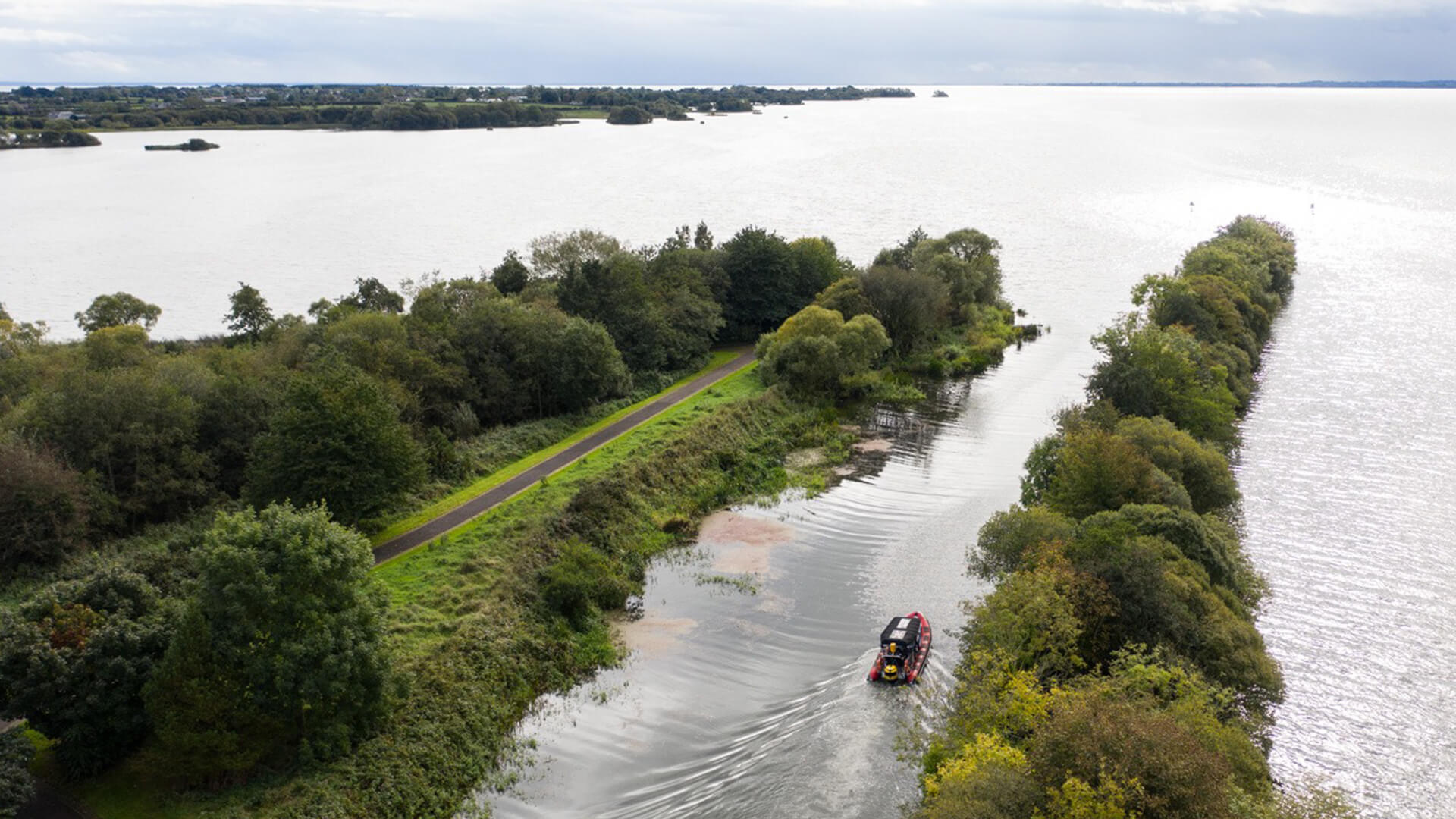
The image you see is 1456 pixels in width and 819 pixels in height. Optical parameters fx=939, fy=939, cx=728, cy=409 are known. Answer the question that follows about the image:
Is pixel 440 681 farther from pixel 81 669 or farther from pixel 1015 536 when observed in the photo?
pixel 1015 536

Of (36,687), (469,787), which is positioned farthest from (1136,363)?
(36,687)

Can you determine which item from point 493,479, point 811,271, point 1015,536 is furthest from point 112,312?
point 1015,536

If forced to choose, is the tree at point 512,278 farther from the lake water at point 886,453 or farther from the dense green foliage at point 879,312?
the lake water at point 886,453

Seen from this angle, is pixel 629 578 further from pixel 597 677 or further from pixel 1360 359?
pixel 1360 359

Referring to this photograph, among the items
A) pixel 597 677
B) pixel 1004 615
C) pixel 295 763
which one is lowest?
pixel 597 677

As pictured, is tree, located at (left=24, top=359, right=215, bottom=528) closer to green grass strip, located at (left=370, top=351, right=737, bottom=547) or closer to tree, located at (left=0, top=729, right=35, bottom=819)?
green grass strip, located at (left=370, top=351, right=737, bottom=547)

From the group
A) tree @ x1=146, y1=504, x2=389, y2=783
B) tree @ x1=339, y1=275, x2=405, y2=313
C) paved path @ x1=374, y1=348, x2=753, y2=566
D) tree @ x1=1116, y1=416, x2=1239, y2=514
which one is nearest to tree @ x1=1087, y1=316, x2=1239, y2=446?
tree @ x1=1116, y1=416, x2=1239, y2=514
